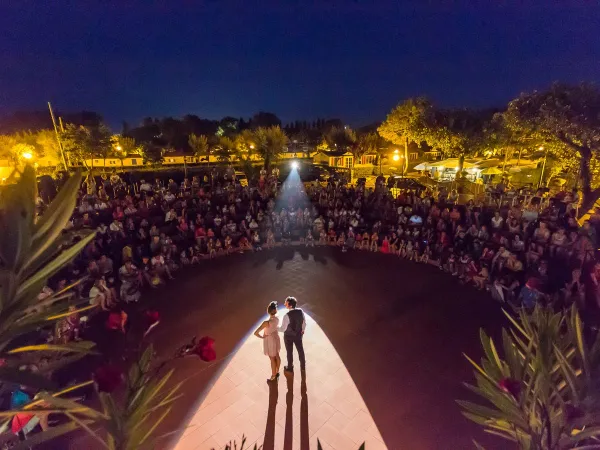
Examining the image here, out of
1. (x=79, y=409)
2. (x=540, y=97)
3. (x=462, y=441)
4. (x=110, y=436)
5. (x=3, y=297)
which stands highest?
(x=540, y=97)

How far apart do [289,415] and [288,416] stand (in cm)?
2

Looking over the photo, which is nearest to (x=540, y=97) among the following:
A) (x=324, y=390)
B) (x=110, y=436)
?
(x=324, y=390)

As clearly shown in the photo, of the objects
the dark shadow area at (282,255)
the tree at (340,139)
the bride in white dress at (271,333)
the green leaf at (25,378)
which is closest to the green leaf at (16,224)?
the green leaf at (25,378)

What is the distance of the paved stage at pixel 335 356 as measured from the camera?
Answer: 206 inches

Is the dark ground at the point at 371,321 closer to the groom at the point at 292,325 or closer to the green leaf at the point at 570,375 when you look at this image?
the groom at the point at 292,325

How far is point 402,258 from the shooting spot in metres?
12.2

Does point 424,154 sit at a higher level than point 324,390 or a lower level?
higher

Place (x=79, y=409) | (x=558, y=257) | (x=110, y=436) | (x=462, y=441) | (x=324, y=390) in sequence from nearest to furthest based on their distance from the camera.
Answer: (x=79, y=409)
(x=110, y=436)
(x=462, y=441)
(x=324, y=390)
(x=558, y=257)

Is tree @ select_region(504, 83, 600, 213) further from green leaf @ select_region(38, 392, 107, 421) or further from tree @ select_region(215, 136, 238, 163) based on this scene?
tree @ select_region(215, 136, 238, 163)

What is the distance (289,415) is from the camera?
550 centimetres

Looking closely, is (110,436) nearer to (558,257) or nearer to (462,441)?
(462,441)

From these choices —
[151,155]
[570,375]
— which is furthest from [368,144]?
[570,375]

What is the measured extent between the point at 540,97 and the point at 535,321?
15319mm

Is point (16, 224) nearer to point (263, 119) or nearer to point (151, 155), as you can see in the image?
point (151, 155)
